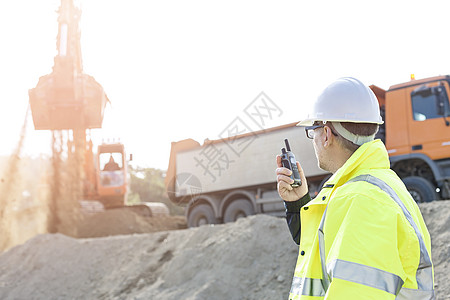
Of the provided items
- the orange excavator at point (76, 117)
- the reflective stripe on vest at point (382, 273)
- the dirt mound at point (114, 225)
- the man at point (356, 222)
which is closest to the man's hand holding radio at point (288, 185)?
the man at point (356, 222)

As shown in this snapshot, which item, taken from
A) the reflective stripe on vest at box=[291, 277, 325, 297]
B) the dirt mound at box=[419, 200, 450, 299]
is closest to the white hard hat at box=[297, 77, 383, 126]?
the reflective stripe on vest at box=[291, 277, 325, 297]

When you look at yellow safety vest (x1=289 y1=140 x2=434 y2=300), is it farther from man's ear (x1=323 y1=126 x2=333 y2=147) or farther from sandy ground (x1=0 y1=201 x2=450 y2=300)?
sandy ground (x1=0 y1=201 x2=450 y2=300)

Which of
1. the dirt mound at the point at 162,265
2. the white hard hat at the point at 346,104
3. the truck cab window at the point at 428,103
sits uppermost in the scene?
the truck cab window at the point at 428,103

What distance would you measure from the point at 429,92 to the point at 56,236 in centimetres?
964

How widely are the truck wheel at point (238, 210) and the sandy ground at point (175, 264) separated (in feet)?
8.11

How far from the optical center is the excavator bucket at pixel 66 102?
1440cm

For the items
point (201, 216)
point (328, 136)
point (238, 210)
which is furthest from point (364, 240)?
point (201, 216)

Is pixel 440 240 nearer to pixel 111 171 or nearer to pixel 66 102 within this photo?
pixel 66 102

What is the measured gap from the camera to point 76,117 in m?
14.9

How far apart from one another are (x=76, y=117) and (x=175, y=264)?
733cm

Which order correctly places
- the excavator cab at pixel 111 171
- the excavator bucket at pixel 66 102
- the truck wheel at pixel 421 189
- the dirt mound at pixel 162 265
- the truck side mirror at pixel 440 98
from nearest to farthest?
the dirt mound at pixel 162 265 < the truck side mirror at pixel 440 98 < the truck wheel at pixel 421 189 < the excavator bucket at pixel 66 102 < the excavator cab at pixel 111 171

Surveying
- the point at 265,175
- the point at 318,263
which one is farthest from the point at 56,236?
the point at 318,263

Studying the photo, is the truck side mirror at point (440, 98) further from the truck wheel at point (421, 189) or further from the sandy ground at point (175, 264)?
the sandy ground at point (175, 264)

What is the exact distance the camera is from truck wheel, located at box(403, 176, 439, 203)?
9.48 meters
